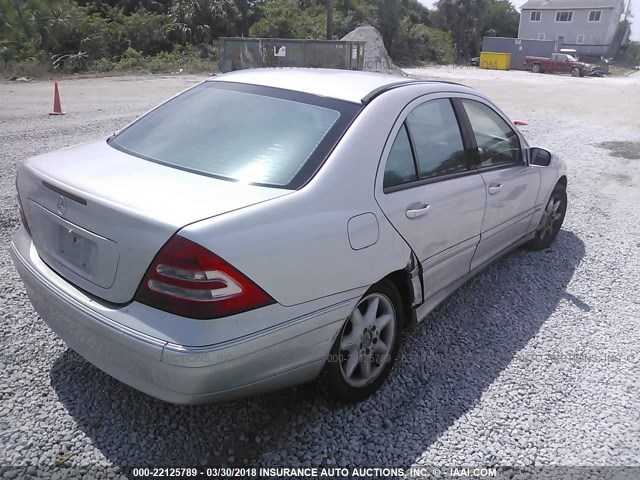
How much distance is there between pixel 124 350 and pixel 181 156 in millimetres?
1046

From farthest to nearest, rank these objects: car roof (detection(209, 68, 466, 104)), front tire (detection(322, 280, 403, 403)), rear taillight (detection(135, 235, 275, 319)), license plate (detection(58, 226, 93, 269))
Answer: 1. car roof (detection(209, 68, 466, 104))
2. front tire (detection(322, 280, 403, 403))
3. license plate (detection(58, 226, 93, 269))
4. rear taillight (detection(135, 235, 275, 319))

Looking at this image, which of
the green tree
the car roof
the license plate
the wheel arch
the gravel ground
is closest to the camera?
the license plate

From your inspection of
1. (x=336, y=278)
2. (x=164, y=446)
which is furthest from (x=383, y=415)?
(x=164, y=446)

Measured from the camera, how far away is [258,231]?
223 centimetres

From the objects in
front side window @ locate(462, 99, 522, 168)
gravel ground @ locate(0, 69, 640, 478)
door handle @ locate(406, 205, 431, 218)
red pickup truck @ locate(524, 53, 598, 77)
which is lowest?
red pickup truck @ locate(524, 53, 598, 77)

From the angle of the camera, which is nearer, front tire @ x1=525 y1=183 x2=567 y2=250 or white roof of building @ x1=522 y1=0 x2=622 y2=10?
front tire @ x1=525 y1=183 x2=567 y2=250

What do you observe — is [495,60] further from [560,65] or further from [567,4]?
[567,4]

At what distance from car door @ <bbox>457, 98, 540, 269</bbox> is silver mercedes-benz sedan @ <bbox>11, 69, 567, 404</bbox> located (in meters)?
0.11

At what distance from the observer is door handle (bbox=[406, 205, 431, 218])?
115 inches

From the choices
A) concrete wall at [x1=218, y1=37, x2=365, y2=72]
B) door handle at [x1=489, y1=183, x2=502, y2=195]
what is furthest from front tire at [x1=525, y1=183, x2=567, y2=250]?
concrete wall at [x1=218, y1=37, x2=365, y2=72]

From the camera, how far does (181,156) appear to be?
2.79 m

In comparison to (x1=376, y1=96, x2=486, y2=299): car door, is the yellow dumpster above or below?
below

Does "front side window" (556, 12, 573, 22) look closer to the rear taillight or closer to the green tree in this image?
the green tree

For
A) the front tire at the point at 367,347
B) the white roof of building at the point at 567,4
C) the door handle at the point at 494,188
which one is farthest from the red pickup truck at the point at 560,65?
the front tire at the point at 367,347
